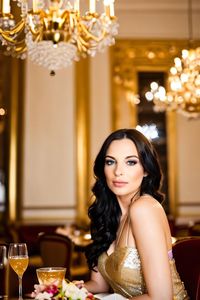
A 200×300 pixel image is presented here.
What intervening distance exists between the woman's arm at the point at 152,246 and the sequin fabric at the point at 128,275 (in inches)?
4.6

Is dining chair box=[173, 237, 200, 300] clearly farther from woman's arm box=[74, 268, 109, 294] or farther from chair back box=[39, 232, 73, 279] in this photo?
chair back box=[39, 232, 73, 279]

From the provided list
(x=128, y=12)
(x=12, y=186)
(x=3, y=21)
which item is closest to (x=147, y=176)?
(x=3, y=21)

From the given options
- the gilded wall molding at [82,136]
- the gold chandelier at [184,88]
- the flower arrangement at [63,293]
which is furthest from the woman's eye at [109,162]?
the gilded wall molding at [82,136]

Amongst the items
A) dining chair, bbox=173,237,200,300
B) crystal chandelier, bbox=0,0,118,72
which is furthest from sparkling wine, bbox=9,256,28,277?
crystal chandelier, bbox=0,0,118,72

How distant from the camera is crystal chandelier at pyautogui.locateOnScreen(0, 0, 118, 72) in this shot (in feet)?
14.1

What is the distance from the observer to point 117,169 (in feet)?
7.19

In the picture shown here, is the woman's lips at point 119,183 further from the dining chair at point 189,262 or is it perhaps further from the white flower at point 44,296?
the white flower at point 44,296

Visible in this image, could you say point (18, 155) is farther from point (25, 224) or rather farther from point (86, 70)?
point (86, 70)

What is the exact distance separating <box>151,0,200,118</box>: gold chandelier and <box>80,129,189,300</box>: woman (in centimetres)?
412

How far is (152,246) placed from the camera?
6.69 ft

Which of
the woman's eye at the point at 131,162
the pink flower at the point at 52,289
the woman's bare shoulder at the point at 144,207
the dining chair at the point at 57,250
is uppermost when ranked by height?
the woman's eye at the point at 131,162

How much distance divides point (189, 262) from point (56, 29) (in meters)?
2.49

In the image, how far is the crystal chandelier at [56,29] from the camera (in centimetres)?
429

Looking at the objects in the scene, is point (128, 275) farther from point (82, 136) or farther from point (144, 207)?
point (82, 136)
